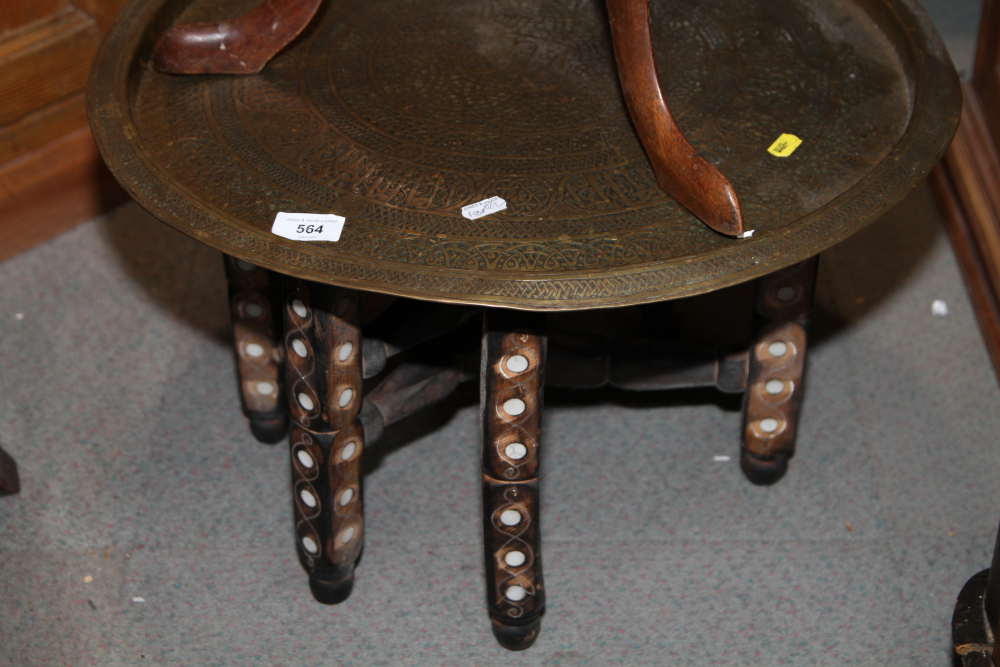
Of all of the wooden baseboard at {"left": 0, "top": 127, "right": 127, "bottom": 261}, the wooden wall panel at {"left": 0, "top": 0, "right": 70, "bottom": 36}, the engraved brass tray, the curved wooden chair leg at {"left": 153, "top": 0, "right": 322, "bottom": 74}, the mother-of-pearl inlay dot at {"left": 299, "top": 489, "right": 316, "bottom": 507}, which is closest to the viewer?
the engraved brass tray

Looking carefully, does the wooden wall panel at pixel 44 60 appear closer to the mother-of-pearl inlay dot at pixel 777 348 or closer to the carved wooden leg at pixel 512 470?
the carved wooden leg at pixel 512 470

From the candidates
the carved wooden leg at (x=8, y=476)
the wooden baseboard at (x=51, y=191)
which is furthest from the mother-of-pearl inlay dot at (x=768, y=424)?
the wooden baseboard at (x=51, y=191)

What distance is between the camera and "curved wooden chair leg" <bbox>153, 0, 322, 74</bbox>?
4.87 ft

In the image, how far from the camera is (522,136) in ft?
4.66

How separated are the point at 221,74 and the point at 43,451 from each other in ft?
2.49

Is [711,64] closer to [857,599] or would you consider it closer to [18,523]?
[857,599]

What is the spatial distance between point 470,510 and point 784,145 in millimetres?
767

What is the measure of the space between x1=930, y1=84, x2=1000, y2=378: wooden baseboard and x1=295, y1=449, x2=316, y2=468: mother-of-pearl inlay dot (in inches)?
48.3

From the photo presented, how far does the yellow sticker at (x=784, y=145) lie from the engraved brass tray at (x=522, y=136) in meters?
0.01

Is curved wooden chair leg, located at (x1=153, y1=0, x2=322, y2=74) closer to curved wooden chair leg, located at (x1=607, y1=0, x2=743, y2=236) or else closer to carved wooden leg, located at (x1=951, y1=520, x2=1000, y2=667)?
curved wooden chair leg, located at (x1=607, y1=0, x2=743, y2=236)

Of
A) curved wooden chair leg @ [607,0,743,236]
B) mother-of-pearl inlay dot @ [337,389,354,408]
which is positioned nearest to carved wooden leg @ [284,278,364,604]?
mother-of-pearl inlay dot @ [337,389,354,408]

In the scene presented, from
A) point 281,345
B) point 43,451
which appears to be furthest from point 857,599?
point 43,451

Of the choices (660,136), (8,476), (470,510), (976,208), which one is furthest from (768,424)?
(8,476)

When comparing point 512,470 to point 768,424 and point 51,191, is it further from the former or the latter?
point 51,191
